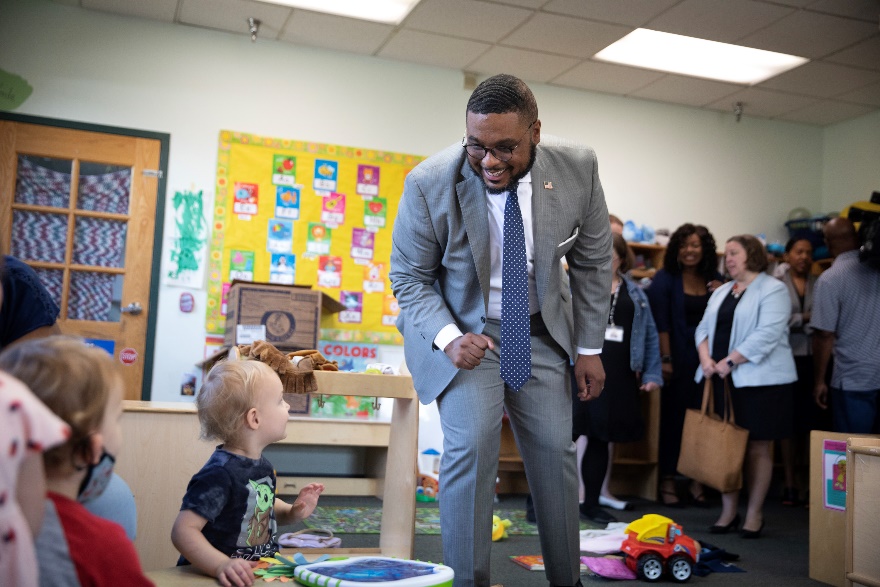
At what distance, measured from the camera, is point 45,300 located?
196 cm

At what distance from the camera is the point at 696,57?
19.8ft

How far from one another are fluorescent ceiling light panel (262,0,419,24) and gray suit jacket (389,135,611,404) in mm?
3279

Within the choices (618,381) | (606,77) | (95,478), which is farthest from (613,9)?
(95,478)

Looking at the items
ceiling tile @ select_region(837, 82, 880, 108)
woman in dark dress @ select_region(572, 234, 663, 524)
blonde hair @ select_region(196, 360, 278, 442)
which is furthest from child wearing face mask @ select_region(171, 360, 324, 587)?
ceiling tile @ select_region(837, 82, 880, 108)

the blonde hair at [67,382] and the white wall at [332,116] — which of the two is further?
the white wall at [332,116]

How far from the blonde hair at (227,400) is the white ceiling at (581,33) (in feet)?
12.2

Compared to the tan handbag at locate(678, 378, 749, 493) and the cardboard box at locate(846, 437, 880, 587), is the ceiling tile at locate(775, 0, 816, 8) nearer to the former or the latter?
the tan handbag at locate(678, 378, 749, 493)

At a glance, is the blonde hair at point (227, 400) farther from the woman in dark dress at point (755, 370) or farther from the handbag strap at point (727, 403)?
the woman in dark dress at point (755, 370)

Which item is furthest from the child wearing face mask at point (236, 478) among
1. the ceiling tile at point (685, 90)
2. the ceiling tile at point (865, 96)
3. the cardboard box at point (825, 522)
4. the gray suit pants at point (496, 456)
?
the ceiling tile at point (865, 96)

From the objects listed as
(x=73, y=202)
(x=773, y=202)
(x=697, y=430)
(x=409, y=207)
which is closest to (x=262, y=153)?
(x=73, y=202)

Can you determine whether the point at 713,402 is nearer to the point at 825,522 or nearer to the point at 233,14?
the point at 825,522

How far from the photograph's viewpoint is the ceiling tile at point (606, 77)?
20.5 feet

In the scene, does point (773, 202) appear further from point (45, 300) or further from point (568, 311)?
point (45, 300)

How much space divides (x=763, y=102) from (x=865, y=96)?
744mm
